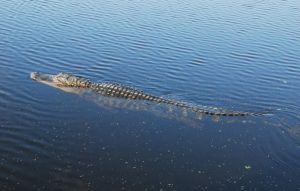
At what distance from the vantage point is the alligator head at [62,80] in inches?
1130

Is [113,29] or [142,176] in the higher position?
[113,29]

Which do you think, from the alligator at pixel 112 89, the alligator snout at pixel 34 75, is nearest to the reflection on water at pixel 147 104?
the alligator snout at pixel 34 75

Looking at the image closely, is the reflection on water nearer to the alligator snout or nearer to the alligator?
the alligator snout

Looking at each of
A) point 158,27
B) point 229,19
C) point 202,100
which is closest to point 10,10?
point 158,27

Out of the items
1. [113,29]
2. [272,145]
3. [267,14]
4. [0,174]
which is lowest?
[0,174]

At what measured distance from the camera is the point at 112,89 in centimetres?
2811

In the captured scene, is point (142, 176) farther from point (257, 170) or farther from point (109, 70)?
point (109, 70)

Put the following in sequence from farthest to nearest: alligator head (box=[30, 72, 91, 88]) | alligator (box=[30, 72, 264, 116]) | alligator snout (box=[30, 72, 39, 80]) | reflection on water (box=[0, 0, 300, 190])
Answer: alligator snout (box=[30, 72, 39, 80])
alligator head (box=[30, 72, 91, 88])
alligator (box=[30, 72, 264, 116])
reflection on water (box=[0, 0, 300, 190])

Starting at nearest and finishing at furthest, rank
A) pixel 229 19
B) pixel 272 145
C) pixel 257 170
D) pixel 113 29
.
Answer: pixel 257 170 < pixel 272 145 < pixel 113 29 < pixel 229 19

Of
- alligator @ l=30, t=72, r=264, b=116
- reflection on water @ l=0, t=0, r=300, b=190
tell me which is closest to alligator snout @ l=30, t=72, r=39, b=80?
alligator @ l=30, t=72, r=264, b=116

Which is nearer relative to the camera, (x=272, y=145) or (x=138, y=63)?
(x=272, y=145)

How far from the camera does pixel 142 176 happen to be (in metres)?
19.8

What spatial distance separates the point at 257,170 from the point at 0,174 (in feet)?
36.6

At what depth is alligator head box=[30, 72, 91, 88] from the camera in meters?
28.7
